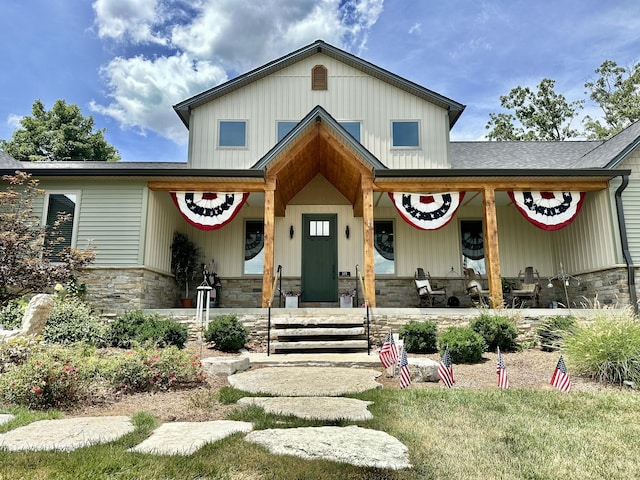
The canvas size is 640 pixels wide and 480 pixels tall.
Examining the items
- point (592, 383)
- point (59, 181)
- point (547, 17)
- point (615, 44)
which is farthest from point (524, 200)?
point (615, 44)

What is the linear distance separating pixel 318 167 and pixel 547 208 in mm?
5887

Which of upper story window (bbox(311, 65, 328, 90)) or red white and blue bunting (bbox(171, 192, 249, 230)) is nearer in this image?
red white and blue bunting (bbox(171, 192, 249, 230))

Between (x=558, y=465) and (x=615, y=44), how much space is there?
2934cm

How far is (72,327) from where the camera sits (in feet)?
25.3

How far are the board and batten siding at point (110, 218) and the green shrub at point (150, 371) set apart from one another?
4.68m

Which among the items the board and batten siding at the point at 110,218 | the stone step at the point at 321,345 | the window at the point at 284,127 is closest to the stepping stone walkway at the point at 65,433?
the stone step at the point at 321,345

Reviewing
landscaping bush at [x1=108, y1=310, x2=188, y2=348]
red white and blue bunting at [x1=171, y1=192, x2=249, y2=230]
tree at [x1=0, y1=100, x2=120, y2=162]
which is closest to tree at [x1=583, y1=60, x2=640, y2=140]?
red white and blue bunting at [x1=171, y1=192, x2=249, y2=230]

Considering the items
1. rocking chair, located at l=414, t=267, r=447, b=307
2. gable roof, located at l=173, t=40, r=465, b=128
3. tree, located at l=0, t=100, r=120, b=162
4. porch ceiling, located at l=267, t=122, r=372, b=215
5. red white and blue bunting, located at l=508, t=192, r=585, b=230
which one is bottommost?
rocking chair, located at l=414, t=267, r=447, b=307

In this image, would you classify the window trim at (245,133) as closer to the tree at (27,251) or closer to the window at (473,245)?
the tree at (27,251)

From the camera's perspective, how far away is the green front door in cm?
1173

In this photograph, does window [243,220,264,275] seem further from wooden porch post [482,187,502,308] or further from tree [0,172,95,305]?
wooden porch post [482,187,502,308]

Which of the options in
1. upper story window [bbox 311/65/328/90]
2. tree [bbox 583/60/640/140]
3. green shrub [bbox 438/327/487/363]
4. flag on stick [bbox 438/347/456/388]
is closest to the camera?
flag on stick [bbox 438/347/456/388]

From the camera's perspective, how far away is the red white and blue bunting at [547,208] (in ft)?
32.3

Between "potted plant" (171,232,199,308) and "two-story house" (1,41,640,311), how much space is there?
0.92 ft
